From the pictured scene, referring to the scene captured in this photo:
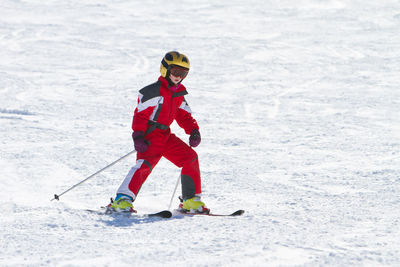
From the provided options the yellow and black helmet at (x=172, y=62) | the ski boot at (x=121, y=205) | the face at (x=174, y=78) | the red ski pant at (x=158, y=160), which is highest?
the yellow and black helmet at (x=172, y=62)

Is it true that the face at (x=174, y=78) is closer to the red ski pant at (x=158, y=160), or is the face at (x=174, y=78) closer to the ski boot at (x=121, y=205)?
the red ski pant at (x=158, y=160)

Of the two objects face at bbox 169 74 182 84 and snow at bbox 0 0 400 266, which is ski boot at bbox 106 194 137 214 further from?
face at bbox 169 74 182 84

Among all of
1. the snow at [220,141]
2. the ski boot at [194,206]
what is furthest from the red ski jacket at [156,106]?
the snow at [220,141]

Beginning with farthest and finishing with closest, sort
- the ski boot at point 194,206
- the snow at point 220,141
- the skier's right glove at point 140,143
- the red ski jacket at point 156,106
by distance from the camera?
the ski boot at point 194,206, the red ski jacket at point 156,106, the skier's right glove at point 140,143, the snow at point 220,141

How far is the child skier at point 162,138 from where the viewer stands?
432 centimetres

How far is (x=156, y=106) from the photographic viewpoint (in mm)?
4375

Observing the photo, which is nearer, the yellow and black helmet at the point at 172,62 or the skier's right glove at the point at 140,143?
the skier's right glove at the point at 140,143

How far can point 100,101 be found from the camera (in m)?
9.86

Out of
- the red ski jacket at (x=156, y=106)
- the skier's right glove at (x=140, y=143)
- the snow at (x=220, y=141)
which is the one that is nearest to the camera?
the snow at (x=220, y=141)

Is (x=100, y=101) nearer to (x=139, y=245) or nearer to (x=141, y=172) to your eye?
(x=141, y=172)

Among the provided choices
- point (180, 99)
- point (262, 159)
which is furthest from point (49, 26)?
point (180, 99)

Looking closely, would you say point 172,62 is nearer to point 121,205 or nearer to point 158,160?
point 158,160

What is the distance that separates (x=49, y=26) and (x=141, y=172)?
50.8ft

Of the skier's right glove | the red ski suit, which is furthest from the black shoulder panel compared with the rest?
the skier's right glove
